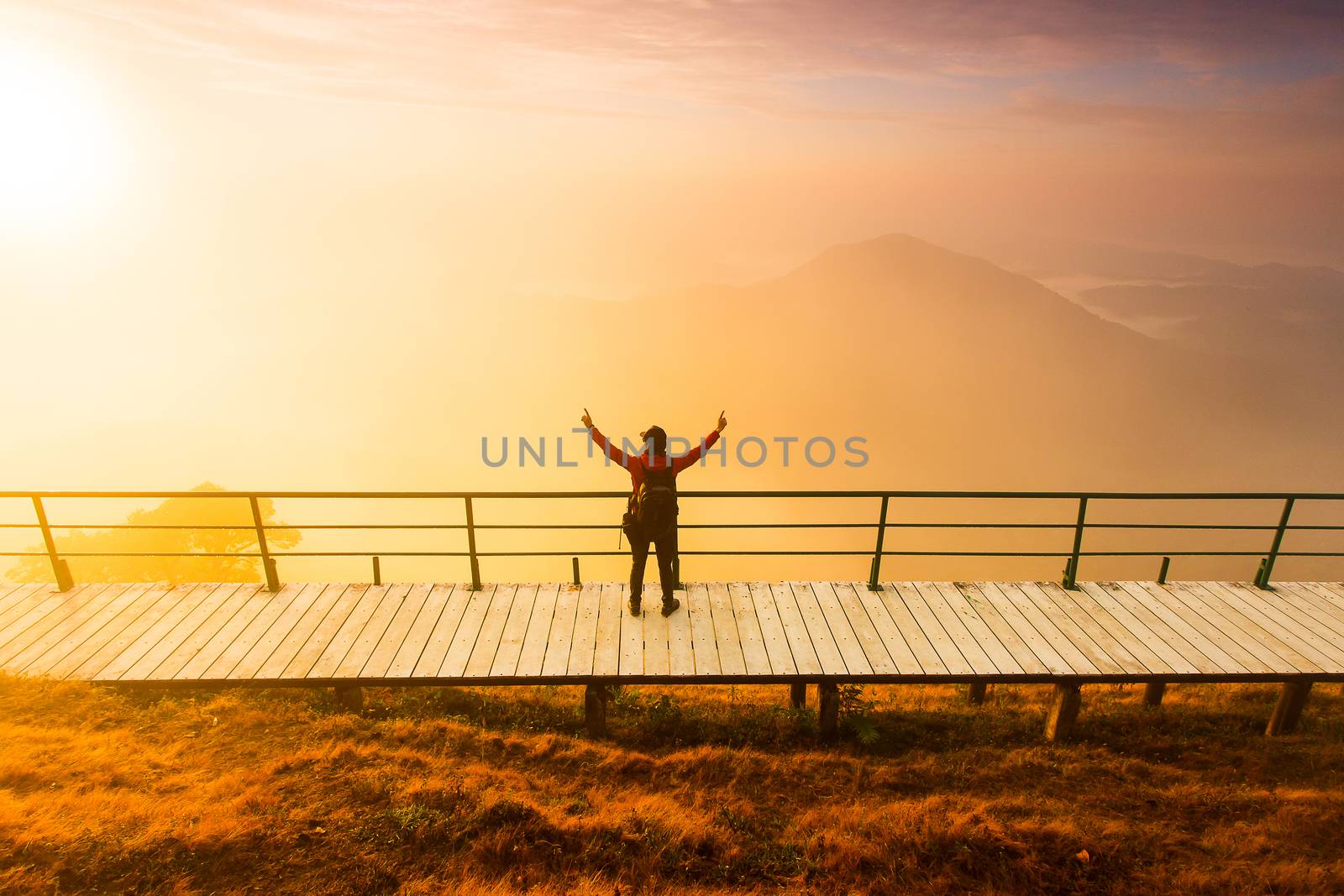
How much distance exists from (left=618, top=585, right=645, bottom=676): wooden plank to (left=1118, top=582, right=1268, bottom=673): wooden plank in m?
5.85

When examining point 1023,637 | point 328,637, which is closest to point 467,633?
point 328,637

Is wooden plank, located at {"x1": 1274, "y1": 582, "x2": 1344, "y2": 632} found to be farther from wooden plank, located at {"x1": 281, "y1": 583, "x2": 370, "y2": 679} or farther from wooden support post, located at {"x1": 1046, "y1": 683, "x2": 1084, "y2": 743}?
wooden plank, located at {"x1": 281, "y1": 583, "x2": 370, "y2": 679}

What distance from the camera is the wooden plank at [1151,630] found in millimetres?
6516

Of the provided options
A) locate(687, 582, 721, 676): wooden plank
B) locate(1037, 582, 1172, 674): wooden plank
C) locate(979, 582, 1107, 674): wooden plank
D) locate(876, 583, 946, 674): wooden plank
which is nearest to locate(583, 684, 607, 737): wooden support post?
locate(687, 582, 721, 676): wooden plank

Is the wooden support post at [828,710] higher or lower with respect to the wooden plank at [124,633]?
lower

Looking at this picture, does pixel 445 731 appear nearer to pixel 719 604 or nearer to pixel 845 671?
pixel 719 604

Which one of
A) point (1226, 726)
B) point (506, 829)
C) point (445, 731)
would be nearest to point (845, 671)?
point (506, 829)

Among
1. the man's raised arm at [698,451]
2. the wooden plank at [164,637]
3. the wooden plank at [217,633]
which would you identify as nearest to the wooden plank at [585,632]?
the man's raised arm at [698,451]

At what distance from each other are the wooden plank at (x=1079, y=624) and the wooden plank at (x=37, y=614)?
438 inches

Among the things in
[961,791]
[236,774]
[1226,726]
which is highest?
[236,774]

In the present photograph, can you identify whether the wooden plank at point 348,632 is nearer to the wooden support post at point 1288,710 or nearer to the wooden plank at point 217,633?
Result: the wooden plank at point 217,633

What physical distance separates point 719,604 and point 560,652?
1.96m

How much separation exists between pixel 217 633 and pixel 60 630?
173 cm

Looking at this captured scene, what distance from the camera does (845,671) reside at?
20.5 feet
